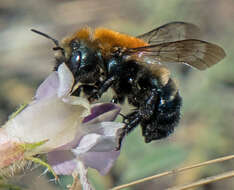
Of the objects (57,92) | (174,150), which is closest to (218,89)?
(174,150)

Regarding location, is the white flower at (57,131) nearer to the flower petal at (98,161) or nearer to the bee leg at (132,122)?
the flower petal at (98,161)

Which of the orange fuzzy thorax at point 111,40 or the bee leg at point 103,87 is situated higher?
the orange fuzzy thorax at point 111,40

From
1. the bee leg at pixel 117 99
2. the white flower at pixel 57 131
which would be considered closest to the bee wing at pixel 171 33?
Answer: the bee leg at pixel 117 99

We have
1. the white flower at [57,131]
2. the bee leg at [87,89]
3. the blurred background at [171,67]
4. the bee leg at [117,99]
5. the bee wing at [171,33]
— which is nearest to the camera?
the white flower at [57,131]

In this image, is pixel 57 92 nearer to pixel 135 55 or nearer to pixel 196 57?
pixel 135 55

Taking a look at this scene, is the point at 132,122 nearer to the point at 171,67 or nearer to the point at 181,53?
the point at 181,53

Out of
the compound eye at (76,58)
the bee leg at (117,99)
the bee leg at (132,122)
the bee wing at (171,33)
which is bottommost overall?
the bee leg at (132,122)

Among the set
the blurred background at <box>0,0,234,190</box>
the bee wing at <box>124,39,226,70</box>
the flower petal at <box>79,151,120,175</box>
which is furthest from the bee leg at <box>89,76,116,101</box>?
the blurred background at <box>0,0,234,190</box>

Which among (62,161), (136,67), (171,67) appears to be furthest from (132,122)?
(171,67)
